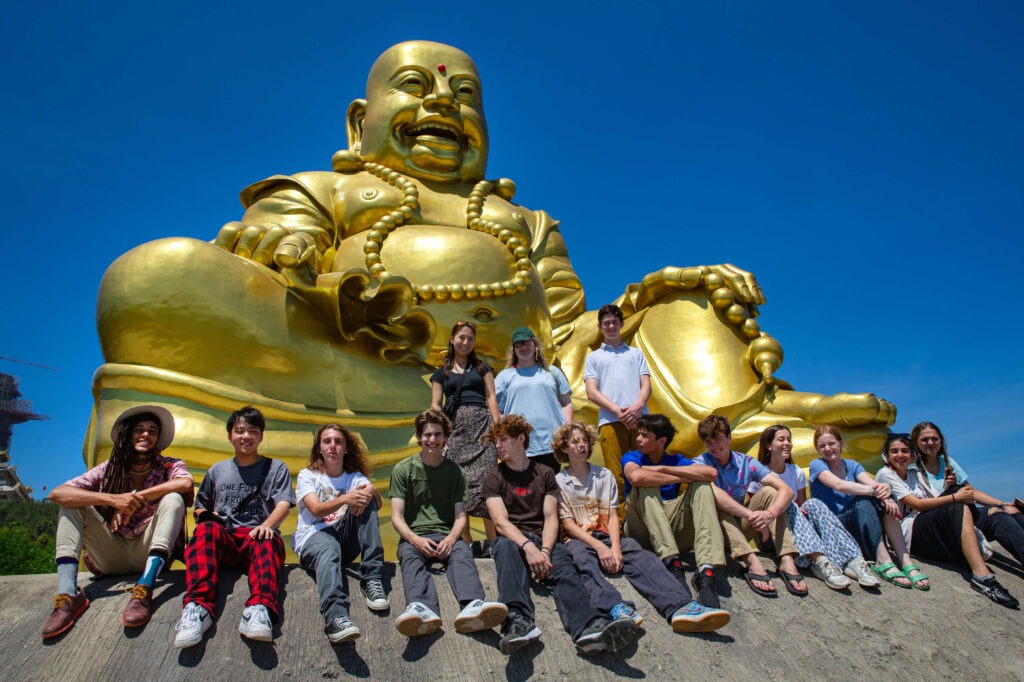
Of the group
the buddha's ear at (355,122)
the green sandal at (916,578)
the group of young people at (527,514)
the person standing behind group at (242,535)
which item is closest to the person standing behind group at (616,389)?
the group of young people at (527,514)

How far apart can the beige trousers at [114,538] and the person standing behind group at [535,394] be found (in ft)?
5.15

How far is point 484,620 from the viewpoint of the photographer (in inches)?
104

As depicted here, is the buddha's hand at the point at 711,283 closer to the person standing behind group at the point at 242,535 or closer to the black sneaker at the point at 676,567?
the black sneaker at the point at 676,567

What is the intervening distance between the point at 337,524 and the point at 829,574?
2105 mm

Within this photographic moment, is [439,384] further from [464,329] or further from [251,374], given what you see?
[251,374]

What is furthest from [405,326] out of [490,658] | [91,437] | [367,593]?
[490,658]

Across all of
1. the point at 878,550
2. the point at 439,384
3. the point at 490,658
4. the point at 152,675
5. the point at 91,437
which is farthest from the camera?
the point at 91,437

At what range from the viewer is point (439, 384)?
3893 millimetres

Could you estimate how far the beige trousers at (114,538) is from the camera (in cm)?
278

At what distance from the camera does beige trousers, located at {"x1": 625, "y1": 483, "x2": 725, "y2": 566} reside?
3.20 meters

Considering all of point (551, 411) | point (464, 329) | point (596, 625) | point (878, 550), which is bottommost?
point (596, 625)

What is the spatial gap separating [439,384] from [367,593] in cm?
127

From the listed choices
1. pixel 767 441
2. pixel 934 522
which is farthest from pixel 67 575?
pixel 934 522

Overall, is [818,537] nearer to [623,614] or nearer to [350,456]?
[623,614]
